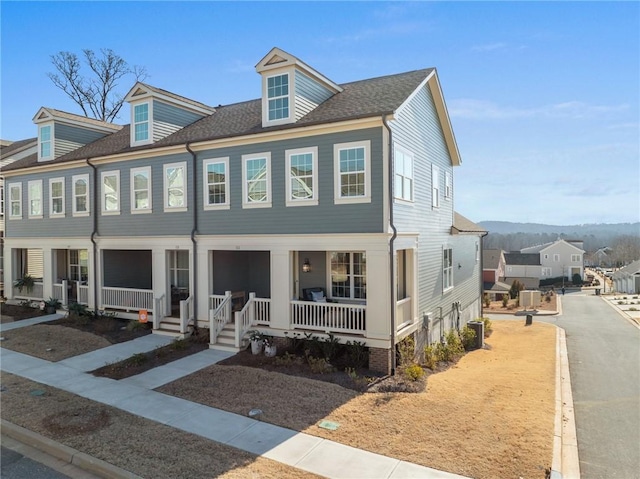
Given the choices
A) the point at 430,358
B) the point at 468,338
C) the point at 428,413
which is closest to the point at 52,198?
the point at 430,358

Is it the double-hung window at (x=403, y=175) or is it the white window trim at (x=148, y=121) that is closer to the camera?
the double-hung window at (x=403, y=175)

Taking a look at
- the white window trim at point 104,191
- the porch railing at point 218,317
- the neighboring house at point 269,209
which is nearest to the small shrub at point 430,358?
the neighboring house at point 269,209

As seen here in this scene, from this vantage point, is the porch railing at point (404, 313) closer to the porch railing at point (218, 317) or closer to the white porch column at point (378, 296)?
the white porch column at point (378, 296)

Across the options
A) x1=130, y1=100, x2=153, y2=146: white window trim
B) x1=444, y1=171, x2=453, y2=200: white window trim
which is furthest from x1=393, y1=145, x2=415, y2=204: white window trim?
x1=130, y1=100, x2=153, y2=146: white window trim

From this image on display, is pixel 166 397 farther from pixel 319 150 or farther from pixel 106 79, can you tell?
pixel 106 79

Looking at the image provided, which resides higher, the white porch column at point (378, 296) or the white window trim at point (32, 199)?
the white window trim at point (32, 199)

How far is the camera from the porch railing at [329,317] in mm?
12258

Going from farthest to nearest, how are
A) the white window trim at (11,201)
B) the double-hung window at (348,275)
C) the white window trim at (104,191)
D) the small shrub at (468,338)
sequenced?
1. the white window trim at (11,201)
2. the small shrub at (468,338)
3. the white window trim at (104,191)
4. the double-hung window at (348,275)

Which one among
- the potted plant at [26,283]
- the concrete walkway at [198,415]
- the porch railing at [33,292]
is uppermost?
the potted plant at [26,283]

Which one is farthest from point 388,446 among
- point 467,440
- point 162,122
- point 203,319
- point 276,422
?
point 162,122

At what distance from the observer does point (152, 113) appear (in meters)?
16.5

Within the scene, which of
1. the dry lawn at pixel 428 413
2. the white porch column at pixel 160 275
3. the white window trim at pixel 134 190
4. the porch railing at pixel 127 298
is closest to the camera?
the dry lawn at pixel 428 413

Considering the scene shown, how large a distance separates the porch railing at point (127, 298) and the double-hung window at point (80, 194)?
368 cm

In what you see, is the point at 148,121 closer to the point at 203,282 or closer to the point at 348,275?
the point at 203,282
